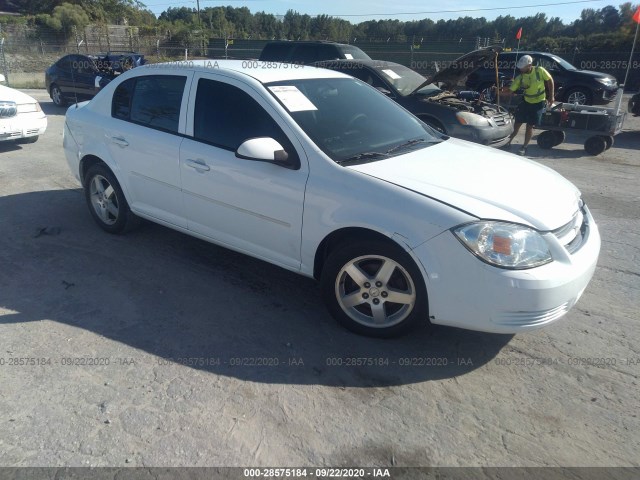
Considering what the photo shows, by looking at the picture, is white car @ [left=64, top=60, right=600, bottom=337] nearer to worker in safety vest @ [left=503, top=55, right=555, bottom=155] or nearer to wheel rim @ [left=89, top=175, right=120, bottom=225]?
A: wheel rim @ [left=89, top=175, right=120, bottom=225]

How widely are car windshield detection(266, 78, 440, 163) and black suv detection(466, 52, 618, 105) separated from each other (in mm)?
11629

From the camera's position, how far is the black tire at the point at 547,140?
35.0ft

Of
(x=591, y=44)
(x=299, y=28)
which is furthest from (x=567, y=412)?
(x=299, y=28)

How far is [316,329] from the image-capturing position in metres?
3.70

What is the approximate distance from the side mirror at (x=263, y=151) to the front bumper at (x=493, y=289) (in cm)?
117

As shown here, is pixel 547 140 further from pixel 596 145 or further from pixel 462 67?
pixel 462 67

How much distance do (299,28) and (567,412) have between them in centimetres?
5941

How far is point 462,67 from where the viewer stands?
9.32 meters

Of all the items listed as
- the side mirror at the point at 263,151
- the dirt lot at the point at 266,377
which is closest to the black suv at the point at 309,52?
the dirt lot at the point at 266,377

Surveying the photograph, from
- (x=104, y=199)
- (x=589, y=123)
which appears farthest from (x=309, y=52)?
(x=104, y=199)

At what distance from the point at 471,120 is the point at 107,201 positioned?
5939 mm

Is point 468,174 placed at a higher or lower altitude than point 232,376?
higher

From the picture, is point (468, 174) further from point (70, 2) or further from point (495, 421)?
point (70, 2)

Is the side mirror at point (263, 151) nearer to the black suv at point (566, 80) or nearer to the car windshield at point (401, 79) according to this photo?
the car windshield at point (401, 79)
